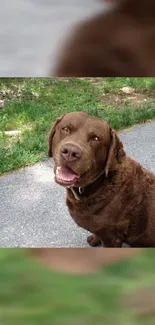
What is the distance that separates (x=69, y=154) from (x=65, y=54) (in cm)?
22

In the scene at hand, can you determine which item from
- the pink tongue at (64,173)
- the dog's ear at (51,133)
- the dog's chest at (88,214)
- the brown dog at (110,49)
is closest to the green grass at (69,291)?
the brown dog at (110,49)

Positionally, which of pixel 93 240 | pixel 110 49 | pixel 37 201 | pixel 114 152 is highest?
pixel 110 49

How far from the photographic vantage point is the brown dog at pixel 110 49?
14.9 inches

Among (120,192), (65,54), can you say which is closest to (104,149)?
(120,192)

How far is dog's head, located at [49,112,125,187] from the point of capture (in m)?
0.60

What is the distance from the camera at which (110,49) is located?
1.28 feet

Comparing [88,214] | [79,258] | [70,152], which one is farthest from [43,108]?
[79,258]

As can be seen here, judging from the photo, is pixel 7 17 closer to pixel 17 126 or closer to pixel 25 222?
pixel 17 126

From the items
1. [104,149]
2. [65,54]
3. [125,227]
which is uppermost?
[65,54]

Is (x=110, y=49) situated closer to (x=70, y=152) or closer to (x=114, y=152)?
(x=70, y=152)

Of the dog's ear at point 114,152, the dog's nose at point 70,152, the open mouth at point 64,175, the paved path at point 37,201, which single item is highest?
the dog's nose at point 70,152

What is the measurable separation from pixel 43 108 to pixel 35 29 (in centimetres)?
34

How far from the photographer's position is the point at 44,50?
1.30 feet

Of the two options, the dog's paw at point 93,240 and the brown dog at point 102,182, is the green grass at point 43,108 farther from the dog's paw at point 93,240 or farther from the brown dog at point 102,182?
the dog's paw at point 93,240
